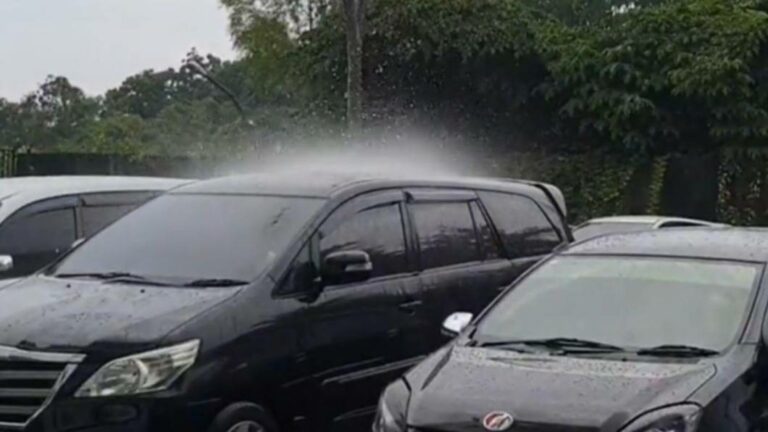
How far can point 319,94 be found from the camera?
73.6 ft

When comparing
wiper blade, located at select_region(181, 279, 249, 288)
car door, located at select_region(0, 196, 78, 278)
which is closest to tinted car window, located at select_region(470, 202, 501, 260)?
wiper blade, located at select_region(181, 279, 249, 288)

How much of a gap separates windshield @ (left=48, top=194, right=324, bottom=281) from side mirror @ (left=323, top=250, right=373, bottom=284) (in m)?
0.26

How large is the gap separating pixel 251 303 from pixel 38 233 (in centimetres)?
301

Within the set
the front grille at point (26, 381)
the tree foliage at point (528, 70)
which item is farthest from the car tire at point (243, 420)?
the tree foliage at point (528, 70)

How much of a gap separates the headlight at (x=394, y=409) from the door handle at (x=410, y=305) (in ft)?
5.65

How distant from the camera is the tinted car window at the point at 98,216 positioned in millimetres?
8852

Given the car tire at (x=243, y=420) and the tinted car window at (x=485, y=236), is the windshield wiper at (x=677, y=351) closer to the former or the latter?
the car tire at (x=243, y=420)

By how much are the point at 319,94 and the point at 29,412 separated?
17084 millimetres

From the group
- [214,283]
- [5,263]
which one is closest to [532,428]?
[214,283]

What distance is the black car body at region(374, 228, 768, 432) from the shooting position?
4.75 m

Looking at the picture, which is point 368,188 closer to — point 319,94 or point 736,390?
point 736,390

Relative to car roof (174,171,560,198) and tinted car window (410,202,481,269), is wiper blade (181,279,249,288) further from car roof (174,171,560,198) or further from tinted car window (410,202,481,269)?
tinted car window (410,202,481,269)

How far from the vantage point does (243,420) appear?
5871 mm

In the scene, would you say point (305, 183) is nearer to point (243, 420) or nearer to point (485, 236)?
point (485, 236)
